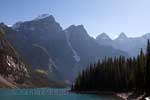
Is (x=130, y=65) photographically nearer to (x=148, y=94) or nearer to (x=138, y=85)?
(x=138, y=85)

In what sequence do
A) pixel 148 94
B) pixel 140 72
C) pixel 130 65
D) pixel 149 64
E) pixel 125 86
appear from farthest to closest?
1. pixel 130 65
2. pixel 125 86
3. pixel 140 72
4. pixel 149 64
5. pixel 148 94

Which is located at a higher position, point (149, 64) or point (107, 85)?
point (149, 64)

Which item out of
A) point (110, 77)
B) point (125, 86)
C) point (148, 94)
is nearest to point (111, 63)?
point (110, 77)

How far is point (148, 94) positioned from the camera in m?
98.3

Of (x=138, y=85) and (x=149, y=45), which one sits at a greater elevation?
(x=149, y=45)

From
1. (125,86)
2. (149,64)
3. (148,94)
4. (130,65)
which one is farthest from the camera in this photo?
(130,65)

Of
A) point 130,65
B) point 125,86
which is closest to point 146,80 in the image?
point 125,86

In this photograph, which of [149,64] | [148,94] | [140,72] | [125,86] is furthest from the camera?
[125,86]

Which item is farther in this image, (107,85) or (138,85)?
(107,85)

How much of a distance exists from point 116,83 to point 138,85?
2338 inches

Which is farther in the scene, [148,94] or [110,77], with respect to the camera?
[110,77]

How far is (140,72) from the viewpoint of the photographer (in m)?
123

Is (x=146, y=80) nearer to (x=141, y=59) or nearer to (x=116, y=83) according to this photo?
(x=141, y=59)

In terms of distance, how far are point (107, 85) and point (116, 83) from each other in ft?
38.8
